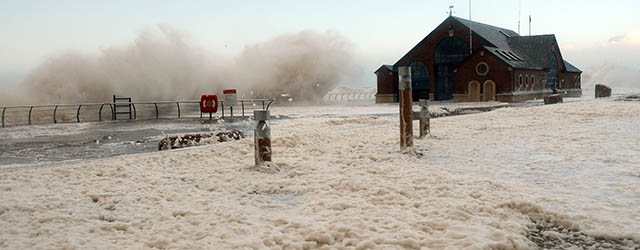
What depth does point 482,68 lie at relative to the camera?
129 feet

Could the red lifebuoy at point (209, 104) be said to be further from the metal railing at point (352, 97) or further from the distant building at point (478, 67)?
the metal railing at point (352, 97)

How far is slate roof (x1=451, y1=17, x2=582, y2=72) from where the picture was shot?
42.3m

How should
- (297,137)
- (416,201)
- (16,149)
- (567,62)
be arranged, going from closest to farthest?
(416,201), (297,137), (16,149), (567,62)

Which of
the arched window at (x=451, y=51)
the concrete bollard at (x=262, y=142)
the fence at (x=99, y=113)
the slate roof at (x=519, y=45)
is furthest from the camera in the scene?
the arched window at (x=451, y=51)

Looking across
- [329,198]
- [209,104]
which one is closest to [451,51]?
[209,104]

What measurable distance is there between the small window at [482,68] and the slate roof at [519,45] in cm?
221

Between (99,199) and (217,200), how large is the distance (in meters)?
1.39

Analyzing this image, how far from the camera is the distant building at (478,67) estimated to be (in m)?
38.9

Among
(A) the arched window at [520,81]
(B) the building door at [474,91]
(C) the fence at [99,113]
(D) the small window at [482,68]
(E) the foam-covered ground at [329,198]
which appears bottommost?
(E) the foam-covered ground at [329,198]

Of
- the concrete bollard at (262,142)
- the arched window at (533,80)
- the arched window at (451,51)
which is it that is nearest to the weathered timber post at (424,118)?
the concrete bollard at (262,142)

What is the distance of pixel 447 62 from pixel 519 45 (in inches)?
368

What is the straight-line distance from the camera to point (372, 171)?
7.44 metres

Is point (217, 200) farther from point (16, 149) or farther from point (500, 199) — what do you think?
point (16, 149)

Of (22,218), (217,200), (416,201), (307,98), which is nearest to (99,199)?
(22,218)
